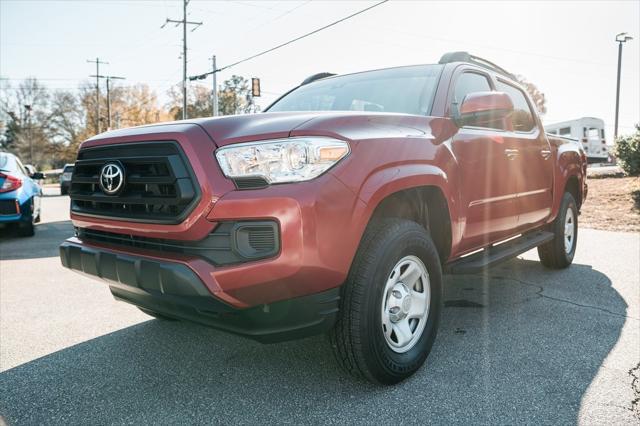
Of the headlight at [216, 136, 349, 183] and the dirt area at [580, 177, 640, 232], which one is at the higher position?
the headlight at [216, 136, 349, 183]

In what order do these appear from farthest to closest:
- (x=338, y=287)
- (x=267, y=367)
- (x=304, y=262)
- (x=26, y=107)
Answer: (x=26, y=107)
(x=267, y=367)
(x=338, y=287)
(x=304, y=262)

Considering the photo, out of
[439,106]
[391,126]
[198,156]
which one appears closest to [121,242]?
[198,156]

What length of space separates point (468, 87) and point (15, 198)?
713 cm

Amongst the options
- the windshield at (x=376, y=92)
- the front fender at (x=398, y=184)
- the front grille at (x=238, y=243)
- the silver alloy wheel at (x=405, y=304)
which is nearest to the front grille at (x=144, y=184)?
the front grille at (x=238, y=243)

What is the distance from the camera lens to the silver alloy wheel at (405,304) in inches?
101

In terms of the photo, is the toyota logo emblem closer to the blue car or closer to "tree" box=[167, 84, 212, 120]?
the blue car

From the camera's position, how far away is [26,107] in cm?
5978

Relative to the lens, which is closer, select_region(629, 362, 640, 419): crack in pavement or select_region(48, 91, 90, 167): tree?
select_region(629, 362, 640, 419): crack in pavement

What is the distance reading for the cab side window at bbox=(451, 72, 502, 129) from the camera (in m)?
3.33

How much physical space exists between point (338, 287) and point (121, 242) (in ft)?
3.81

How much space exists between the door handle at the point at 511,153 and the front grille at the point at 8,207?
737cm

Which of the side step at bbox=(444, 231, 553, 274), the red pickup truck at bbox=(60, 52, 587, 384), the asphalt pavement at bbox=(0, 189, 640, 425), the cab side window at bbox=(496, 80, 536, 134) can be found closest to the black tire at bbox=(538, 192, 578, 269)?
the side step at bbox=(444, 231, 553, 274)

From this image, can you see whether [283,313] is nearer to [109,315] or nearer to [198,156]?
[198,156]

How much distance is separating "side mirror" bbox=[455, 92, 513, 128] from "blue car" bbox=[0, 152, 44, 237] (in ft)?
23.5
